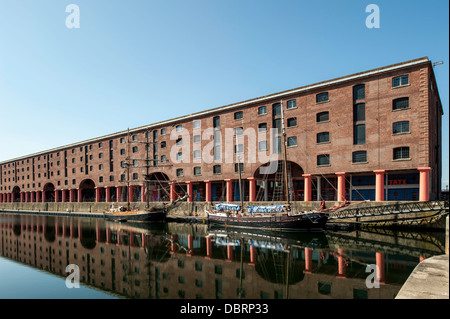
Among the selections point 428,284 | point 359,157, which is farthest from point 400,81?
point 428,284

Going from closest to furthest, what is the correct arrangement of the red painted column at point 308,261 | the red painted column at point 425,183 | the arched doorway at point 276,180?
the red painted column at point 308,261
the red painted column at point 425,183
the arched doorway at point 276,180

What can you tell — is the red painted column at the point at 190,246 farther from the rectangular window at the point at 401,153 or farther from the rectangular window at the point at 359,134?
the rectangular window at the point at 401,153

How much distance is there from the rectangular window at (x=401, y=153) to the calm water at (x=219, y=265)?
Answer: 9612 mm

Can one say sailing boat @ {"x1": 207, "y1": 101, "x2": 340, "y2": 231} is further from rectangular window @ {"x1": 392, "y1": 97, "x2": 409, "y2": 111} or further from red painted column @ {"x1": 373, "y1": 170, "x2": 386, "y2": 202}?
rectangular window @ {"x1": 392, "y1": 97, "x2": 409, "y2": 111}

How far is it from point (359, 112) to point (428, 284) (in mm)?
30497

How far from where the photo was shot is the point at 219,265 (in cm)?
1769

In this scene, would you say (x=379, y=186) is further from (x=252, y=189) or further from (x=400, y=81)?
(x=252, y=189)

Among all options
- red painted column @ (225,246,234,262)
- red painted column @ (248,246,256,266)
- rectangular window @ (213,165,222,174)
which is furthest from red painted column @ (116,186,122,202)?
red painted column @ (248,246,256,266)

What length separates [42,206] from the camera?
78062mm

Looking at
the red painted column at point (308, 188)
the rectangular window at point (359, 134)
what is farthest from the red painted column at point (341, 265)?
the rectangular window at point (359, 134)

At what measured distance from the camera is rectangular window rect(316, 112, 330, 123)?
38500mm

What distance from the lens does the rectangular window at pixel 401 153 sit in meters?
32.7

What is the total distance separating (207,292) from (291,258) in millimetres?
7857
